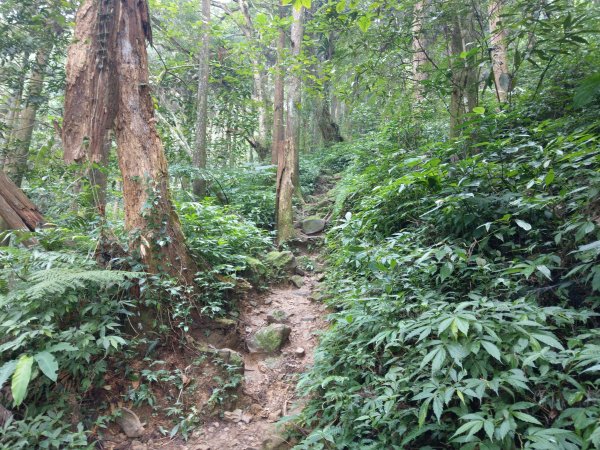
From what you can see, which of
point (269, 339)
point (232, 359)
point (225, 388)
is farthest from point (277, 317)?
point (225, 388)

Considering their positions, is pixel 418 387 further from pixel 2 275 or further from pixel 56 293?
pixel 2 275

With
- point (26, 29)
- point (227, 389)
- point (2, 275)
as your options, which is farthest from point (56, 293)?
→ point (26, 29)

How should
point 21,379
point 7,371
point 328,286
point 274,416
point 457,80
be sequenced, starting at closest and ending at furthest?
point 21,379 < point 7,371 < point 274,416 < point 457,80 < point 328,286

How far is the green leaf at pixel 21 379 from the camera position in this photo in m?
2.24

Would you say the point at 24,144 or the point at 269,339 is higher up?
the point at 24,144

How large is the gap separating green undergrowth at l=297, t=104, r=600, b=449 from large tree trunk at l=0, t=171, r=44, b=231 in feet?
12.2

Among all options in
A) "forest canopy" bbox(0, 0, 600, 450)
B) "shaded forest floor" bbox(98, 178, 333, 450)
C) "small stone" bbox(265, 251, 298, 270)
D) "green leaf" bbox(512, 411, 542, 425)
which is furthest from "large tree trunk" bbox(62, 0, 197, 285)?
"green leaf" bbox(512, 411, 542, 425)

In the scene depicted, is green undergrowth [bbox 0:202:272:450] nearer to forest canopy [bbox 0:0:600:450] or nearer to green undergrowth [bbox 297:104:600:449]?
forest canopy [bbox 0:0:600:450]

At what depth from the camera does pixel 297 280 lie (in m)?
6.51

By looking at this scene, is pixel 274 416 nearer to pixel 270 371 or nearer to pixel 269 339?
pixel 270 371

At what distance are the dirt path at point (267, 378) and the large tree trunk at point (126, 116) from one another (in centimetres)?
136

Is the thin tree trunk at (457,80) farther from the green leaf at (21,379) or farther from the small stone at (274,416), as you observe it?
the green leaf at (21,379)

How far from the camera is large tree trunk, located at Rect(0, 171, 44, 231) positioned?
13.2 feet

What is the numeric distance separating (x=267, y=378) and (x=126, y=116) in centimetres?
369
